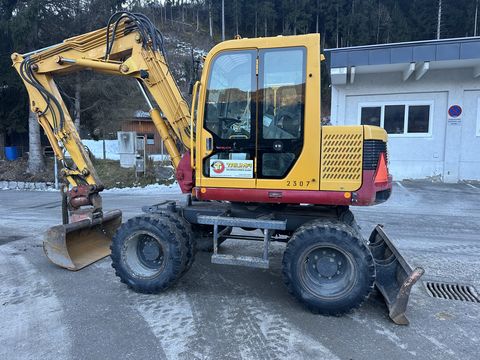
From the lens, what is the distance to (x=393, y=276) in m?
4.47

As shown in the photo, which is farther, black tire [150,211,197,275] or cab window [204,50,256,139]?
black tire [150,211,197,275]

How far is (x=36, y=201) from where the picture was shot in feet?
38.6

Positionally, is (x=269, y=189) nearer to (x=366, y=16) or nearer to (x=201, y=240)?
(x=201, y=240)

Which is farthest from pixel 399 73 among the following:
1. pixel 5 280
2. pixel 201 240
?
pixel 5 280

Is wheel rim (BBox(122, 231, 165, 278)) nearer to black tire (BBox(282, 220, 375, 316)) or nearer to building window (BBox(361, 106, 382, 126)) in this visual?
black tire (BBox(282, 220, 375, 316))

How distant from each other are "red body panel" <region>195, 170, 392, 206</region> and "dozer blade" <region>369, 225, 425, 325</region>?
756 millimetres

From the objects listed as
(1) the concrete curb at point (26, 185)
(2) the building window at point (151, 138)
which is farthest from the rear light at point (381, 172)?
(2) the building window at point (151, 138)

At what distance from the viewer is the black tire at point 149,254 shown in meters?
4.47

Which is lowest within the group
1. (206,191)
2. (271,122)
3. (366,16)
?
(206,191)

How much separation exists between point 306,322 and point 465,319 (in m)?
1.64

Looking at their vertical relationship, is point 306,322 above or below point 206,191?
below

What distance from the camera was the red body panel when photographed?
13.4 ft

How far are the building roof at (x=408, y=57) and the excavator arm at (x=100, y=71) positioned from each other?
9183 millimetres

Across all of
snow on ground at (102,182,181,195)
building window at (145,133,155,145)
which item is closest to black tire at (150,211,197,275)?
snow on ground at (102,182,181,195)
